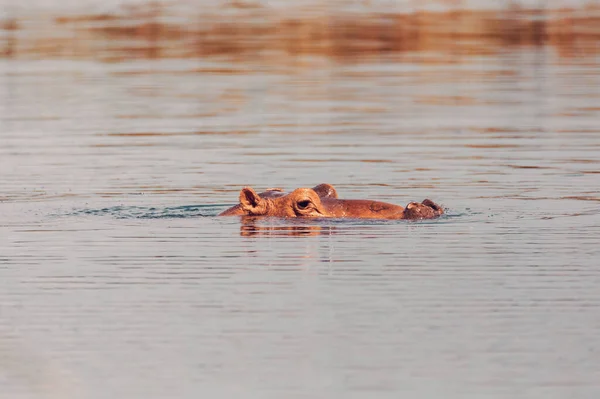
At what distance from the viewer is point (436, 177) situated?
19.3m

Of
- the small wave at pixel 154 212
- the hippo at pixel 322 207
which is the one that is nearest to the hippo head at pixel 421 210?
the hippo at pixel 322 207

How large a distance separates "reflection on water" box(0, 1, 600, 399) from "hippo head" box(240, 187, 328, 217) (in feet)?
0.58

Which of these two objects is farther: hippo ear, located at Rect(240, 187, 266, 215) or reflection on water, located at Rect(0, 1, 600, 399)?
hippo ear, located at Rect(240, 187, 266, 215)

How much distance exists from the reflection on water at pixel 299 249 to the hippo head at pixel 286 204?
0.18 m

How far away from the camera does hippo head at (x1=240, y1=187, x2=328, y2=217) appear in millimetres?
16062

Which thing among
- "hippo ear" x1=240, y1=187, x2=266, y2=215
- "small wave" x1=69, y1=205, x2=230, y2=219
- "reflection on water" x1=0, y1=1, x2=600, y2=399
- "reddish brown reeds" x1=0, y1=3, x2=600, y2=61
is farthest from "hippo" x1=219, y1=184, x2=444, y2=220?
"reddish brown reeds" x1=0, y1=3, x2=600, y2=61

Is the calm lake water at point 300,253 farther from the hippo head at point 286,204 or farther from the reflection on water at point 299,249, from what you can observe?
the hippo head at point 286,204

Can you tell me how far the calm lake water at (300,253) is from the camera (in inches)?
404

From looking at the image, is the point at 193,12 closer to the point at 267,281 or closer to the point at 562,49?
the point at 562,49

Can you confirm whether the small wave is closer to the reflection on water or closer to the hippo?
the reflection on water

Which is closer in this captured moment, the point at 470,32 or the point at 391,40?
the point at 391,40

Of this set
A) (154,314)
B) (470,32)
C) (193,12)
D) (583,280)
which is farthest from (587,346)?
(193,12)

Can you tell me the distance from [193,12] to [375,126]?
29.9 m

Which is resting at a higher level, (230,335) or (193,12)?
(193,12)
